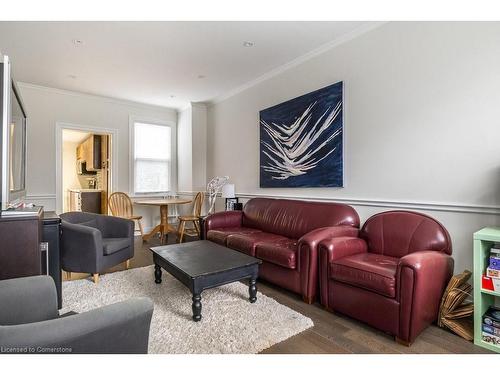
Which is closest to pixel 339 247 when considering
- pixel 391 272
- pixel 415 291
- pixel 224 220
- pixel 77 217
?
pixel 391 272

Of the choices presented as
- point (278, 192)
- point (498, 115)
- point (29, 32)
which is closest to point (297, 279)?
point (278, 192)

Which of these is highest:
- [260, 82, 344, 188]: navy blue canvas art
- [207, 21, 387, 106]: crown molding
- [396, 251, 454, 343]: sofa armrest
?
[207, 21, 387, 106]: crown molding

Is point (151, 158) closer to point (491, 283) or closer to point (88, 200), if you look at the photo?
point (88, 200)

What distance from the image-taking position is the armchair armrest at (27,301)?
1.22m

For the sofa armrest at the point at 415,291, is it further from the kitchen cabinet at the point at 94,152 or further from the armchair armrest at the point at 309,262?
the kitchen cabinet at the point at 94,152

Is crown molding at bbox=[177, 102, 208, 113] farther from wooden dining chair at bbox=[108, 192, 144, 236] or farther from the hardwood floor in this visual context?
the hardwood floor

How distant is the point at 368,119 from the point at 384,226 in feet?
3.74

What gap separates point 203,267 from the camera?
2.21 meters

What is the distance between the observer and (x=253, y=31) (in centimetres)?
295

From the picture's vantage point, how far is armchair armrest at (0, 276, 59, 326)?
1224 millimetres

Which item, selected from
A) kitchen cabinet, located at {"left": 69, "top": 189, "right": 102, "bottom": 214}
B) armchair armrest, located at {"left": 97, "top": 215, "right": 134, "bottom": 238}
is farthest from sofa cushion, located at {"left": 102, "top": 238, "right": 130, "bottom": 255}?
kitchen cabinet, located at {"left": 69, "top": 189, "right": 102, "bottom": 214}

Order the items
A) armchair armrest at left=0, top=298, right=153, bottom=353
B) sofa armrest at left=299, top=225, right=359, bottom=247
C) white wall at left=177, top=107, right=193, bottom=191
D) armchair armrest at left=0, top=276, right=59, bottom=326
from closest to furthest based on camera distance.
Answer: armchair armrest at left=0, top=298, right=153, bottom=353 < armchair armrest at left=0, top=276, right=59, bottom=326 < sofa armrest at left=299, top=225, right=359, bottom=247 < white wall at left=177, top=107, right=193, bottom=191
